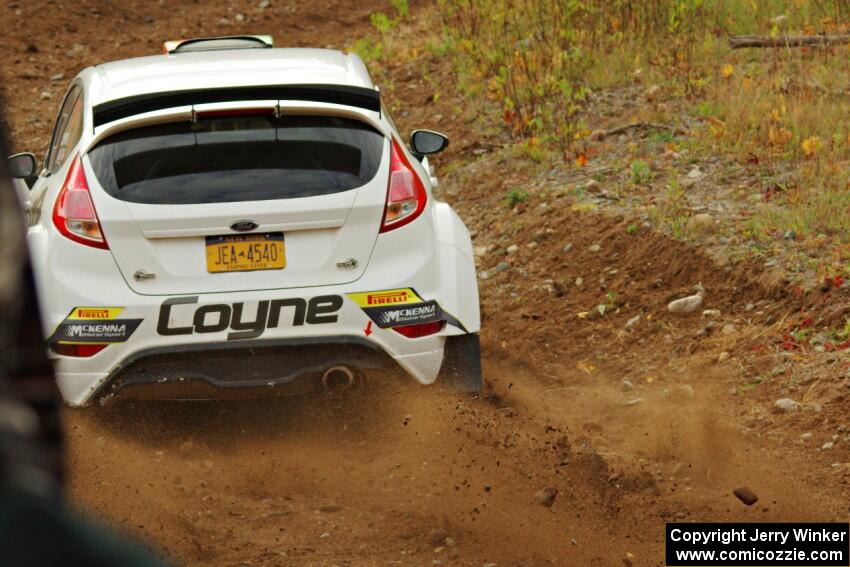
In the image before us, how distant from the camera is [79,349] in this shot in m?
5.42

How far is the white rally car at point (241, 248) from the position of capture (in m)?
5.38

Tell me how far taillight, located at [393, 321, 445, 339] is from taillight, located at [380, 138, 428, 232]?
0.43 m

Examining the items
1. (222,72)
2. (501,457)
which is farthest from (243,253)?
(501,457)

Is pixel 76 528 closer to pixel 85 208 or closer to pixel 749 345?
pixel 85 208

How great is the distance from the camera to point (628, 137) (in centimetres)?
1005

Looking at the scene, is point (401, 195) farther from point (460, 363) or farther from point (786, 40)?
point (786, 40)

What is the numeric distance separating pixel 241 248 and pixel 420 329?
2.76 ft

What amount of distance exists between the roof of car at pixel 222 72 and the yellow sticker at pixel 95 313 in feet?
3.07

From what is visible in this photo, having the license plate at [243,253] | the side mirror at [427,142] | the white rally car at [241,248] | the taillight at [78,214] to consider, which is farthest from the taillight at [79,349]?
the side mirror at [427,142]

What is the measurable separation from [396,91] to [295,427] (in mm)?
7985

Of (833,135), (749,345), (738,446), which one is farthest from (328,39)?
(738,446)

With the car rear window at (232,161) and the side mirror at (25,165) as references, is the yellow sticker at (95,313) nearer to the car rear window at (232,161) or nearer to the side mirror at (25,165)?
the car rear window at (232,161)

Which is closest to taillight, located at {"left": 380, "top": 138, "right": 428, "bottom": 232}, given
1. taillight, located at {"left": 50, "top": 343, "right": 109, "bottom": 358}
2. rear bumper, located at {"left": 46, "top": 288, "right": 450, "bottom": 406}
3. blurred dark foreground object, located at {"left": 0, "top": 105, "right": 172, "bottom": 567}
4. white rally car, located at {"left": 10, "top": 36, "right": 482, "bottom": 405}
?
white rally car, located at {"left": 10, "top": 36, "right": 482, "bottom": 405}

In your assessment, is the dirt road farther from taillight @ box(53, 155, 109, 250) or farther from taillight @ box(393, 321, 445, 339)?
taillight @ box(53, 155, 109, 250)
